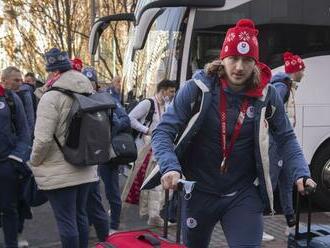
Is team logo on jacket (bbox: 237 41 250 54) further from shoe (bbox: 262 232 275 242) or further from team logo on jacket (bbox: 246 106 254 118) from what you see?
shoe (bbox: 262 232 275 242)

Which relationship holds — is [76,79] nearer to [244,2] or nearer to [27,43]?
[244,2]

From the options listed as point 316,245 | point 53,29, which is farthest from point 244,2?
point 53,29

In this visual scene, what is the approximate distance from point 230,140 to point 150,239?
2.42 feet

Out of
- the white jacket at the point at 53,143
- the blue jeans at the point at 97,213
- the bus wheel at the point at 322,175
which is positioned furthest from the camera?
the bus wheel at the point at 322,175

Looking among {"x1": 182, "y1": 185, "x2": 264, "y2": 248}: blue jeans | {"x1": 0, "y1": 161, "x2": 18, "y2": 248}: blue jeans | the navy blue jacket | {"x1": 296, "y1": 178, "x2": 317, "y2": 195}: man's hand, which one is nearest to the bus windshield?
the navy blue jacket

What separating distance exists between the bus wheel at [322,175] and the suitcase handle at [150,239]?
605cm

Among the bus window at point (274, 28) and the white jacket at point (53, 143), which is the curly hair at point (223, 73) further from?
the bus window at point (274, 28)

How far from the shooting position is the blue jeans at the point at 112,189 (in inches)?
273

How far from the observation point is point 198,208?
12.6 ft

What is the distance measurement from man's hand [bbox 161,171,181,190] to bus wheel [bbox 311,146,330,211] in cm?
610

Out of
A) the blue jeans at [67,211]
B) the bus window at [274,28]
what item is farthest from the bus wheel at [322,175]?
the blue jeans at [67,211]

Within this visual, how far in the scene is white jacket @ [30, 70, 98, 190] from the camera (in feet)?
15.8

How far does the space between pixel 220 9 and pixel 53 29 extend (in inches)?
687

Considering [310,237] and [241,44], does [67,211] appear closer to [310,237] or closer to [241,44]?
[310,237]
